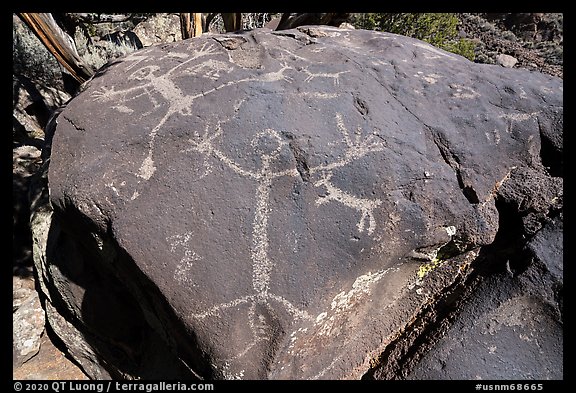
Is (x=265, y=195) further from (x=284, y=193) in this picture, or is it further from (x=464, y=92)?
(x=464, y=92)

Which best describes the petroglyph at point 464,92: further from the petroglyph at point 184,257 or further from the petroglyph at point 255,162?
the petroglyph at point 184,257

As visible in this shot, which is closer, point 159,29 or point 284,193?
point 284,193

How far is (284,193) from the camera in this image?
1.63m

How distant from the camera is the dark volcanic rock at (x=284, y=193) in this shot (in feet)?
5.01

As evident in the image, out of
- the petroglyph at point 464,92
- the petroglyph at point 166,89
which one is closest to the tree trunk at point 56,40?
the petroglyph at point 166,89

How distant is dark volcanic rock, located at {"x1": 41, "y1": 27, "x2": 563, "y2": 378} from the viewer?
5.01ft

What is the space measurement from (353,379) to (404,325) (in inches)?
13.9

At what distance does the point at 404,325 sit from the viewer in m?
1.90

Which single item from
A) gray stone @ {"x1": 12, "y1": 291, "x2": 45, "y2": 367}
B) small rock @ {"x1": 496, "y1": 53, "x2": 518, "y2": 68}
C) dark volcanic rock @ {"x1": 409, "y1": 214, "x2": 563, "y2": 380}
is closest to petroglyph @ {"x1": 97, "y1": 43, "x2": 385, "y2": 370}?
dark volcanic rock @ {"x1": 409, "y1": 214, "x2": 563, "y2": 380}

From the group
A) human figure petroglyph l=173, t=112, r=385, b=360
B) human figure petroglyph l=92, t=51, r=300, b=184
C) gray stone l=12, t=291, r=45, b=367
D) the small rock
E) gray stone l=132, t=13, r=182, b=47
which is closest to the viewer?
human figure petroglyph l=173, t=112, r=385, b=360

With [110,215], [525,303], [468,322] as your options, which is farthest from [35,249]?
[525,303]

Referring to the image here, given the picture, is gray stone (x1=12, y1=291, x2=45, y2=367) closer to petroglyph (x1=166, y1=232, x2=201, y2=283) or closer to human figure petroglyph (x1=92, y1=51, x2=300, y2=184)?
human figure petroglyph (x1=92, y1=51, x2=300, y2=184)

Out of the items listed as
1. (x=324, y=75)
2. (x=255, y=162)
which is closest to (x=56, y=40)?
(x=324, y=75)
